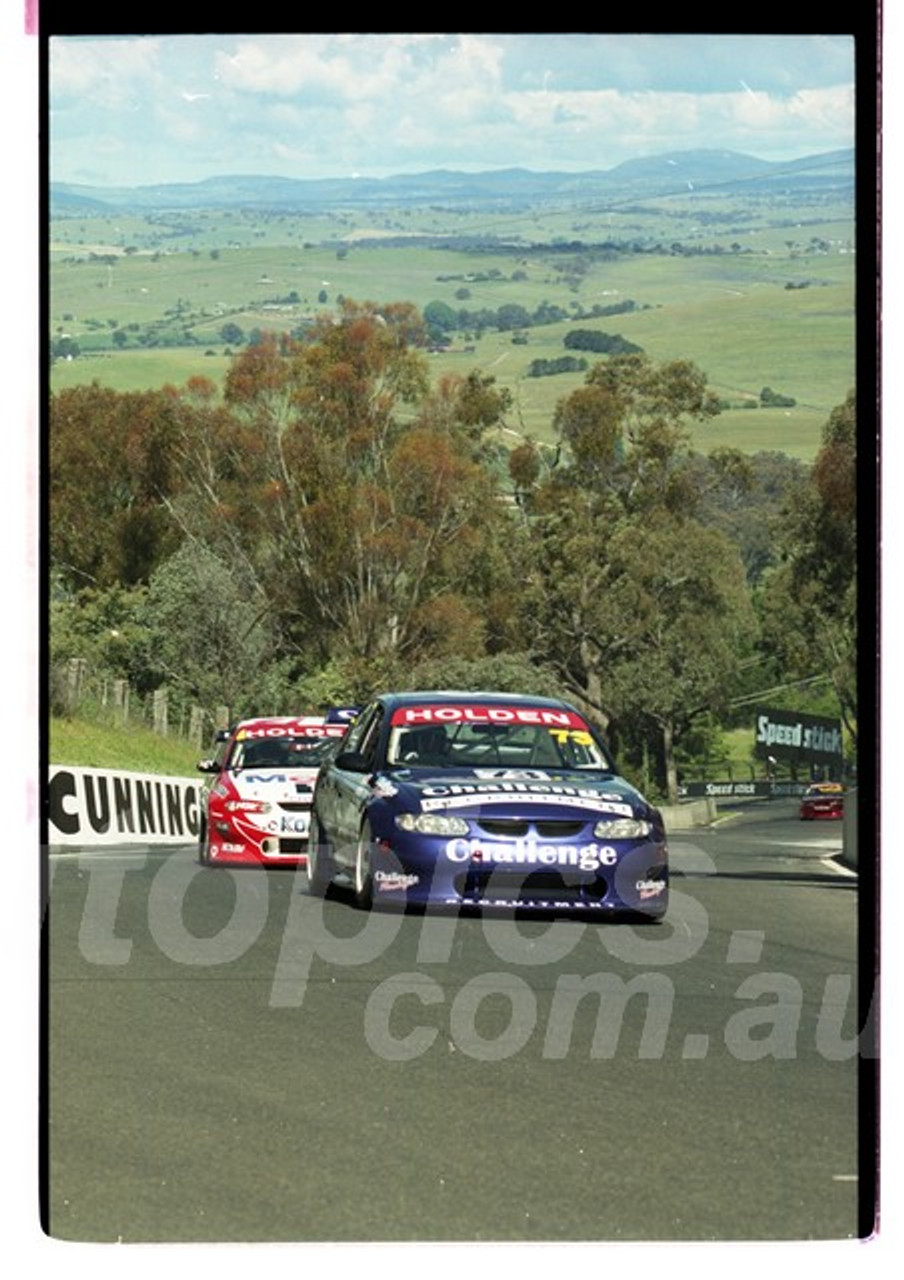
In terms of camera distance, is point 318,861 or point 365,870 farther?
point 318,861

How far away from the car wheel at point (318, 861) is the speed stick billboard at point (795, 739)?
55.9 m

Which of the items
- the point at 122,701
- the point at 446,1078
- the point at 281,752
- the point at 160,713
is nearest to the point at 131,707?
the point at 160,713

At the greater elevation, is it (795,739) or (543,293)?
(543,293)

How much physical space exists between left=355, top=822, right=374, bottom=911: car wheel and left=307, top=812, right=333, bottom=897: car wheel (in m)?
0.99

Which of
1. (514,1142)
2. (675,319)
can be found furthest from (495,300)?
(514,1142)

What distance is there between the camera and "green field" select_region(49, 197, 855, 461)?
3115 inches

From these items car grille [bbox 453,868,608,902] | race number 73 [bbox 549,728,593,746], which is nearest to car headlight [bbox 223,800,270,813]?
race number 73 [bbox 549,728,593,746]

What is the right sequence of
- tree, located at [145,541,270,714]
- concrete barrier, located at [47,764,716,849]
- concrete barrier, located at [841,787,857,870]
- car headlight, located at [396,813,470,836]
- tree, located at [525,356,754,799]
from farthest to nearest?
tree, located at [525,356,754,799]
tree, located at [145,541,270,714]
concrete barrier, located at [47,764,716,849]
car headlight, located at [396,813,470,836]
concrete barrier, located at [841,787,857,870]

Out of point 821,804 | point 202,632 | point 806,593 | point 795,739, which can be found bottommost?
point 795,739

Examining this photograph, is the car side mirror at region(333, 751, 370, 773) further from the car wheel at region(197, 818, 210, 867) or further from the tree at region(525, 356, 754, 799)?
the tree at region(525, 356, 754, 799)

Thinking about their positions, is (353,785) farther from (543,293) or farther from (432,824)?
(543,293)

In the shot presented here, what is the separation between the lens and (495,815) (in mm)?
12438

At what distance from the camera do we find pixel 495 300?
311ft

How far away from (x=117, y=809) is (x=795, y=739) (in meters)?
46.3
